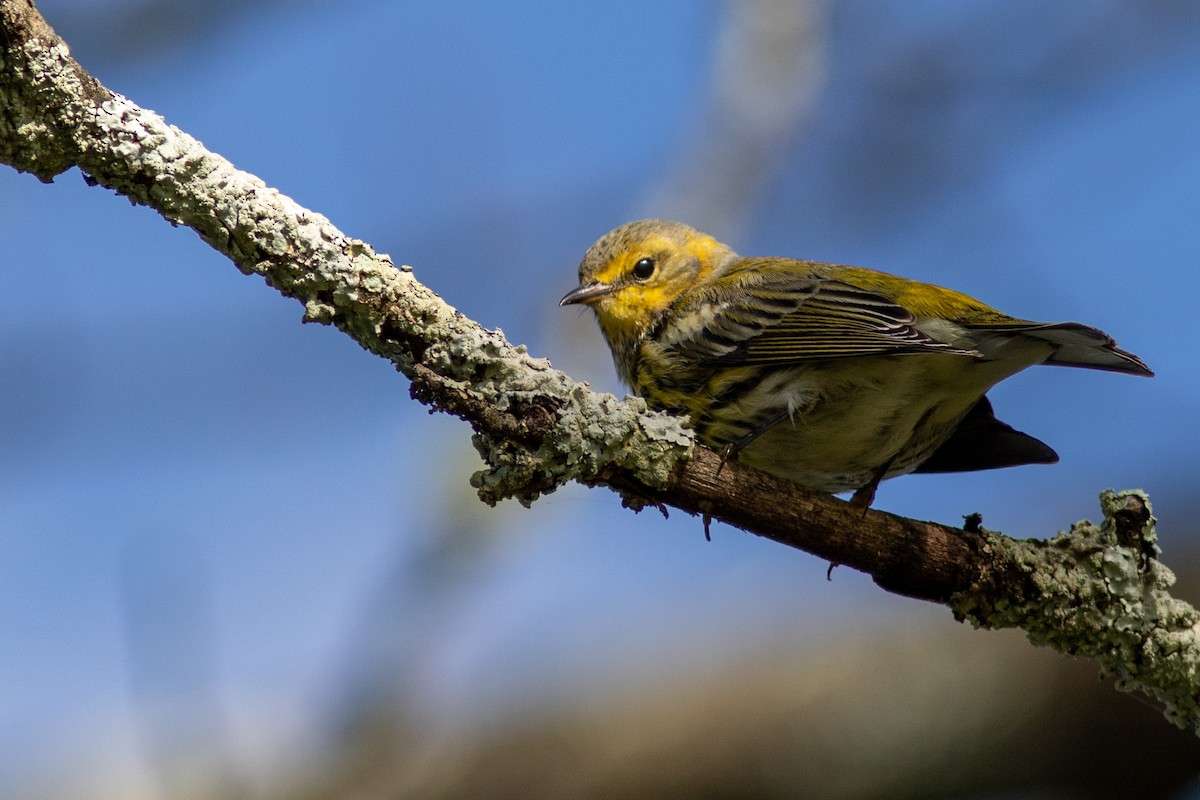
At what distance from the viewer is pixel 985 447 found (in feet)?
16.6

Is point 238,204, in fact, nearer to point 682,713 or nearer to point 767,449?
point 767,449

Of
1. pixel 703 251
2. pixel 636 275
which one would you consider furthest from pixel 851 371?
pixel 703 251

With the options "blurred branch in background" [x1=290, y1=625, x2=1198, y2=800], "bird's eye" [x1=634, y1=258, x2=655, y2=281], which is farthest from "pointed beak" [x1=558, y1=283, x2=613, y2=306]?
"blurred branch in background" [x1=290, y1=625, x2=1198, y2=800]

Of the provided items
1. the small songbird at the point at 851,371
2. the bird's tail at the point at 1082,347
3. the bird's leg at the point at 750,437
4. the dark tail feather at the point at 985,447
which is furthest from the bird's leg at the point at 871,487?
the bird's tail at the point at 1082,347

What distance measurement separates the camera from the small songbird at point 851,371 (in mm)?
4469

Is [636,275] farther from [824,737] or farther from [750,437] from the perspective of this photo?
[824,737]

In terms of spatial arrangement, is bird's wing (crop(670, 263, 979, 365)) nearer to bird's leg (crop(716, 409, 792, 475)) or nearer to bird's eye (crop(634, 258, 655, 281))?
bird's leg (crop(716, 409, 792, 475))

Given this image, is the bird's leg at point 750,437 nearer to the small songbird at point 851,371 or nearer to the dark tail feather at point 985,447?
the small songbird at point 851,371

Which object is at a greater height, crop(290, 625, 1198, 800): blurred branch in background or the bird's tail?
the bird's tail

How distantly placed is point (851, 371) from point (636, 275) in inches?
66.5

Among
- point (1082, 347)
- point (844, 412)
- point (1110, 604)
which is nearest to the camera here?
point (1110, 604)

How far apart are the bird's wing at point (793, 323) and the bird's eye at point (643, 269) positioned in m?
0.54

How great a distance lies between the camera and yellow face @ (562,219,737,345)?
5879 millimetres

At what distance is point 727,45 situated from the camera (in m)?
7.95
